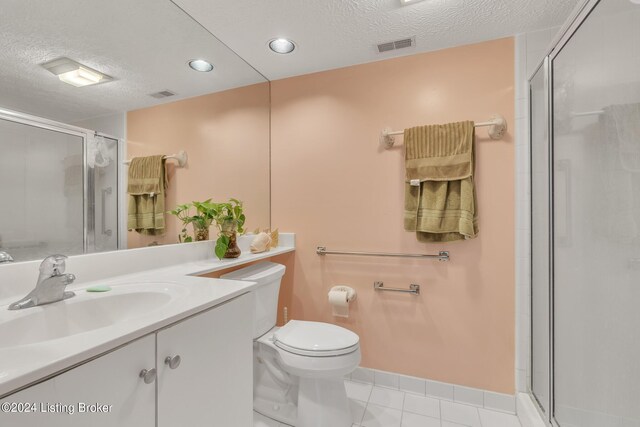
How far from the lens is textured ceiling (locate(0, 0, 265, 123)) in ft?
3.23

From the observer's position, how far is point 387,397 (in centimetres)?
184

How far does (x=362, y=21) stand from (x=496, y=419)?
2.21 metres

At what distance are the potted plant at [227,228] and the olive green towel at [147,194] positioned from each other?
276 mm

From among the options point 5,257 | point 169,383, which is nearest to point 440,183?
point 169,383

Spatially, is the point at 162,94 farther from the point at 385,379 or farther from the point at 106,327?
the point at 385,379

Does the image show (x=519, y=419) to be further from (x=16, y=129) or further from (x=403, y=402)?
(x=16, y=129)

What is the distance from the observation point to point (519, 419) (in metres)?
1.65

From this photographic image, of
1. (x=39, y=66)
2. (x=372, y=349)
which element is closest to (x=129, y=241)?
(x=39, y=66)

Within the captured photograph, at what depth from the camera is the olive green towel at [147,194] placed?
1.34 m

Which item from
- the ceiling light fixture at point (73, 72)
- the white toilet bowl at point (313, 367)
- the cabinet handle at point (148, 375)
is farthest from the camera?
the white toilet bowl at point (313, 367)

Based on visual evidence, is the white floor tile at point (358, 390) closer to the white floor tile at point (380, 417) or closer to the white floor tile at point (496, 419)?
the white floor tile at point (380, 417)

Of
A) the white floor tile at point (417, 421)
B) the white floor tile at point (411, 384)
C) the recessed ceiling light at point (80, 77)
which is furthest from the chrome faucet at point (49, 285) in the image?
the white floor tile at point (411, 384)

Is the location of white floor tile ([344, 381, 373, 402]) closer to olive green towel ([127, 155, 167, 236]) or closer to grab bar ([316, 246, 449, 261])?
grab bar ([316, 246, 449, 261])

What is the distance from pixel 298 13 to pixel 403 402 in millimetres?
2185
